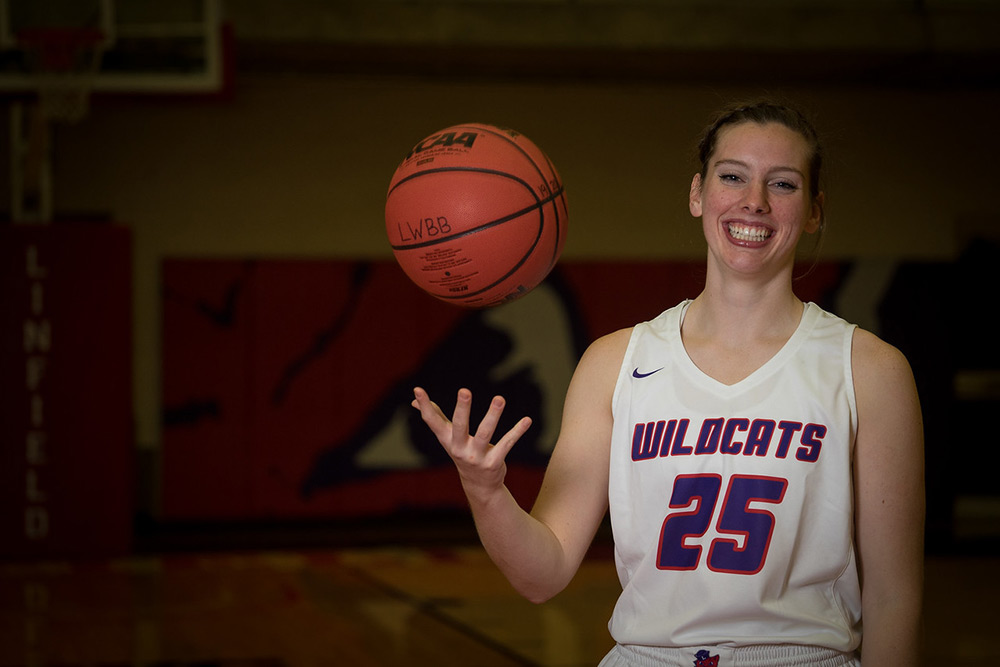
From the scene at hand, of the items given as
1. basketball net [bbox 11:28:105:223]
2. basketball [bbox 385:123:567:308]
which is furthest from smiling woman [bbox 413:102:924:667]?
basketball net [bbox 11:28:105:223]

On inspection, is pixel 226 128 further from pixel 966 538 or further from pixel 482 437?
pixel 482 437

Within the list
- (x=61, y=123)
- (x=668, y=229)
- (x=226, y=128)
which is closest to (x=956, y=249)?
(x=668, y=229)

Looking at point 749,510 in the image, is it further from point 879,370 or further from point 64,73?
point 64,73

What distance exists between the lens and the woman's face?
1.43 meters

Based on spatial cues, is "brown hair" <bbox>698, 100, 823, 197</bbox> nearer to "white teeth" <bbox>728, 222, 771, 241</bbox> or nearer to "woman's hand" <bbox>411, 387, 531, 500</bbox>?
"white teeth" <bbox>728, 222, 771, 241</bbox>

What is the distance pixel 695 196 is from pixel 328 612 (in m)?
3.59

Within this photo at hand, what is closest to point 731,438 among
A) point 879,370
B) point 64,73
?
point 879,370

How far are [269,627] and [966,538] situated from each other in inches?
187

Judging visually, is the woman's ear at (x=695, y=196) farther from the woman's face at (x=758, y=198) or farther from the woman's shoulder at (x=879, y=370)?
the woman's shoulder at (x=879, y=370)

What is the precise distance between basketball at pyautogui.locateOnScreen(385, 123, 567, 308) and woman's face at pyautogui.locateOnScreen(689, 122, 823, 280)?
432 millimetres

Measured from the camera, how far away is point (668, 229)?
7.82 metres

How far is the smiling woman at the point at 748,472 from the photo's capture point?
1358 millimetres

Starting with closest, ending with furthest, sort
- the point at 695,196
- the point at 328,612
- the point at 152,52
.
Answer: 1. the point at 695,196
2. the point at 328,612
3. the point at 152,52

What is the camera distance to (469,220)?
1.82 metres
